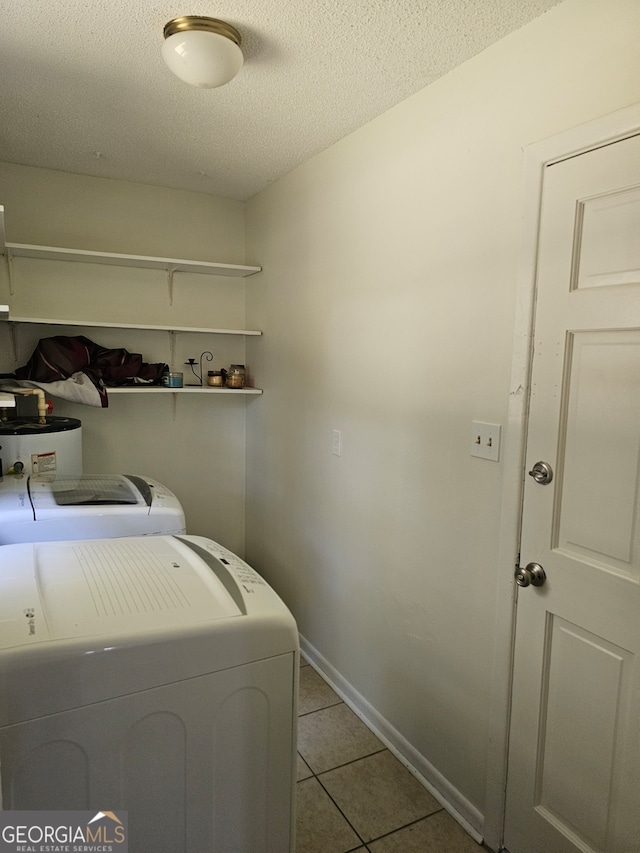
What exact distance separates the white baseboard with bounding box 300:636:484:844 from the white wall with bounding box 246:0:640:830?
0.04ft

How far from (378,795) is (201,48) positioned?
2408 millimetres

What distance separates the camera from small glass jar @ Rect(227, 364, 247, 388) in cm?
318

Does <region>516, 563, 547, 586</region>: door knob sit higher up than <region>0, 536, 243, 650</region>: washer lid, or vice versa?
<region>0, 536, 243, 650</region>: washer lid

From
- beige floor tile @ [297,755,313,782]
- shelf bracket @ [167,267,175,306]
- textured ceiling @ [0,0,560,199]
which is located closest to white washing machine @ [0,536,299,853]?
beige floor tile @ [297,755,313,782]

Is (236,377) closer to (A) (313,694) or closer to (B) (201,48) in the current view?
(A) (313,694)

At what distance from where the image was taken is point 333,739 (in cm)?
215

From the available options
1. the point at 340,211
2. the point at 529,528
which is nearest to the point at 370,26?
the point at 340,211

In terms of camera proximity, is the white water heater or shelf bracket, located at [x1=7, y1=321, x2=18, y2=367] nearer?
the white water heater

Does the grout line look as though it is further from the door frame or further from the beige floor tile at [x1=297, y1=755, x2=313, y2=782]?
the door frame

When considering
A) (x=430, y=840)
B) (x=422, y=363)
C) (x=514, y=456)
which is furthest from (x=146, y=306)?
(x=430, y=840)

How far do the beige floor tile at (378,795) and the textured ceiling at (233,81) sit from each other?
2406 millimetres

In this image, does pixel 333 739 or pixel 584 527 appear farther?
pixel 333 739

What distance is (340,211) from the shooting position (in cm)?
231

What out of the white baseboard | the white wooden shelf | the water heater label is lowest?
the white baseboard
